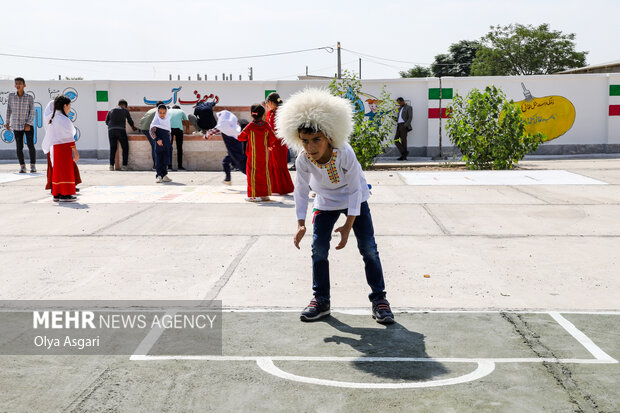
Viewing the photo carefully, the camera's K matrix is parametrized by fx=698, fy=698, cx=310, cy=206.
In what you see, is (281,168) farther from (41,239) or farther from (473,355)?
(473,355)

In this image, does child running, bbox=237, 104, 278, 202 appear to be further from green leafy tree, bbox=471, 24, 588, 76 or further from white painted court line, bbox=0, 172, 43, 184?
green leafy tree, bbox=471, 24, 588, 76

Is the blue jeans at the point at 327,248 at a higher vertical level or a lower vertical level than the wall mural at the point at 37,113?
lower

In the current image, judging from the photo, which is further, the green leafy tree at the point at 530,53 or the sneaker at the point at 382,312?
the green leafy tree at the point at 530,53

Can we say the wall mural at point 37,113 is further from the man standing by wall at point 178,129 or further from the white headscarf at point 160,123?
the white headscarf at point 160,123

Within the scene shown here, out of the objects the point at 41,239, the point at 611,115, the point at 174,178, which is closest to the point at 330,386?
the point at 41,239

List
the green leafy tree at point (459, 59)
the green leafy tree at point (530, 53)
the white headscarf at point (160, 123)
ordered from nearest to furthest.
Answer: the white headscarf at point (160, 123), the green leafy tree at point (530, 53), the green leafy tree at point (459, 59)

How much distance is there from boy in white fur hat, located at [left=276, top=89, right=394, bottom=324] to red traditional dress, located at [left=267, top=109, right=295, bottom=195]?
636cm

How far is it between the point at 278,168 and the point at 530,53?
7205 centimetres

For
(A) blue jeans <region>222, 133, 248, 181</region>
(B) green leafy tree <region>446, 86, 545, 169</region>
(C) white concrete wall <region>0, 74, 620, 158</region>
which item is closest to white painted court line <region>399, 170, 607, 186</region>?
(B) green leafy tree <region>446, 86, 545, 169</region>

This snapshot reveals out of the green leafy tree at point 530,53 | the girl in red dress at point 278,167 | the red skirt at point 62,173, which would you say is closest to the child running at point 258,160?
the girl in red dress at point 278,167

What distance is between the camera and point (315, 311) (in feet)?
16.3

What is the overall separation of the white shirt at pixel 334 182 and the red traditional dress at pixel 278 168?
6318 mm

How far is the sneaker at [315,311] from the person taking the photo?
4915 mm

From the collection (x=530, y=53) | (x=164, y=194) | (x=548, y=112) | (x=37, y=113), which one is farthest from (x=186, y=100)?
(x=530, y=53)
